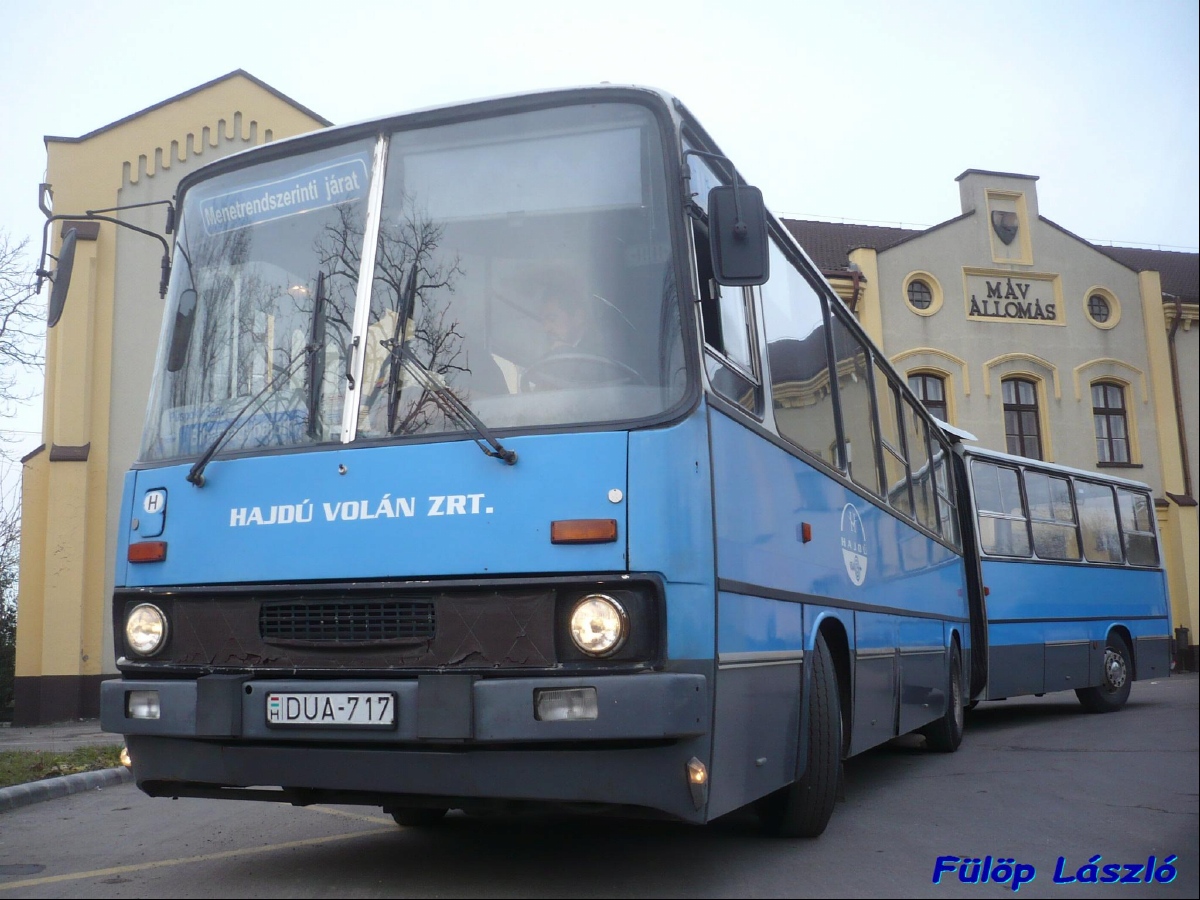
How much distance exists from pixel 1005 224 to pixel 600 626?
1169 inches

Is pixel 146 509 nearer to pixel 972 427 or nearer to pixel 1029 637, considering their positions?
pixel 1029 637

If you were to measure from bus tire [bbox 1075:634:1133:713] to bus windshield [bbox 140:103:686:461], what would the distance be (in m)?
13.3

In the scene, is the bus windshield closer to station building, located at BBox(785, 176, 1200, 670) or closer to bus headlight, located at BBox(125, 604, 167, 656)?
bus headlight, located at BBox(125, 604, 167, 656)

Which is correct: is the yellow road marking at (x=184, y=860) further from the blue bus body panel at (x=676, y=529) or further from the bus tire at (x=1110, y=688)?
the bus tire at (x=1110, y=688)

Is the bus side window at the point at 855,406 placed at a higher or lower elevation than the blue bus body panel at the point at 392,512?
higher

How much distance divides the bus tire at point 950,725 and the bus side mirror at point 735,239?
7.25m

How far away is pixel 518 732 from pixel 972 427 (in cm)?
2706

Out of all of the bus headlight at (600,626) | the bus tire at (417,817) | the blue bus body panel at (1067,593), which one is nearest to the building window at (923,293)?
the blue bus body panel at (1067,593)

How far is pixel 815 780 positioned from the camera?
240 inches

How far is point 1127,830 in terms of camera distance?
259 inches

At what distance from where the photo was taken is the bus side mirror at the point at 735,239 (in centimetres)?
477

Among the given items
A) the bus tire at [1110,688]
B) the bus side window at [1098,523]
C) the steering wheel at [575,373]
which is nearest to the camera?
the steering wheel at [575,373]

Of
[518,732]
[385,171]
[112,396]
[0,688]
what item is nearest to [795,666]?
[518,732]

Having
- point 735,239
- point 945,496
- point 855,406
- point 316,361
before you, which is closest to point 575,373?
point 735,239
